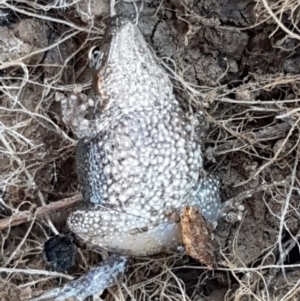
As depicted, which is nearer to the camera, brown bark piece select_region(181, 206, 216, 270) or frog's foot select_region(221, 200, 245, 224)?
brown bark piece select_region(181, 206, 216, 270)

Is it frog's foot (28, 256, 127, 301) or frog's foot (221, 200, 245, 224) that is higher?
frog's foot (221, 200, 245, 224)

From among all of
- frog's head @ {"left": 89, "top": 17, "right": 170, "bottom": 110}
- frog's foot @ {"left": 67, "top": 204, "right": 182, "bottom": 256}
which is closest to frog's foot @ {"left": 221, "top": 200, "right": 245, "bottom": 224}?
frog's foot @ {"left": 67, "top": 204, "right": 182, "bottom": 256}

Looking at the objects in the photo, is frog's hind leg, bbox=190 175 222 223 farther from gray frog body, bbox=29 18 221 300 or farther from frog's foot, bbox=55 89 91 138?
frog's foot, bbox=55 89 91 138

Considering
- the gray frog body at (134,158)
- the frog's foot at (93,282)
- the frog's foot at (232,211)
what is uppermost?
the gray frog body at (134,158)

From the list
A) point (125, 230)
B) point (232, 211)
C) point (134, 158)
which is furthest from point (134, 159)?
point (232, 211)

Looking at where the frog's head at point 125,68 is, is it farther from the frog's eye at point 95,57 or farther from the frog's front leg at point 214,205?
the frog's front leg at point 214,205

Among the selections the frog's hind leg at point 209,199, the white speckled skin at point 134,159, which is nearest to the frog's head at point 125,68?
the white speckled skin at point 134,159
